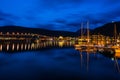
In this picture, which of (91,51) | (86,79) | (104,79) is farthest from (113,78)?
(91,51)

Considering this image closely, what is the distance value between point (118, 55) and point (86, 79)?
20.1 meters

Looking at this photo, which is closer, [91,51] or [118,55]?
[118,55]

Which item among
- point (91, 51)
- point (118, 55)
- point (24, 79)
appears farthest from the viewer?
point (91, 51)

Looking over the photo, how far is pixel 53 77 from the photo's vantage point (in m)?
20.1

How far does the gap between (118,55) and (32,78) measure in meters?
22.9

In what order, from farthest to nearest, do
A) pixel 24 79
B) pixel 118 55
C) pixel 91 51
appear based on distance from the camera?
pixel 91 51, pixel 118 55, pixel 24 79

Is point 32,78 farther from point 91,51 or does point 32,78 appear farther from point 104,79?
point 91,51

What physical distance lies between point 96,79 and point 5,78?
29.9ft

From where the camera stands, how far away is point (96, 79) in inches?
762

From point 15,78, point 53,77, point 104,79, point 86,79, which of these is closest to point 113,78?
point 104,79

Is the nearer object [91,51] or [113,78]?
[113,78]

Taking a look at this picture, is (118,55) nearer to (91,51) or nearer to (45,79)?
(91,51)

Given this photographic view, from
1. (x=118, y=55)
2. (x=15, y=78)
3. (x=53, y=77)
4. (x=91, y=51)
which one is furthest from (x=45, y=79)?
(x=91, y=51)

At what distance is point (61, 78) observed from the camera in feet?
64.7
